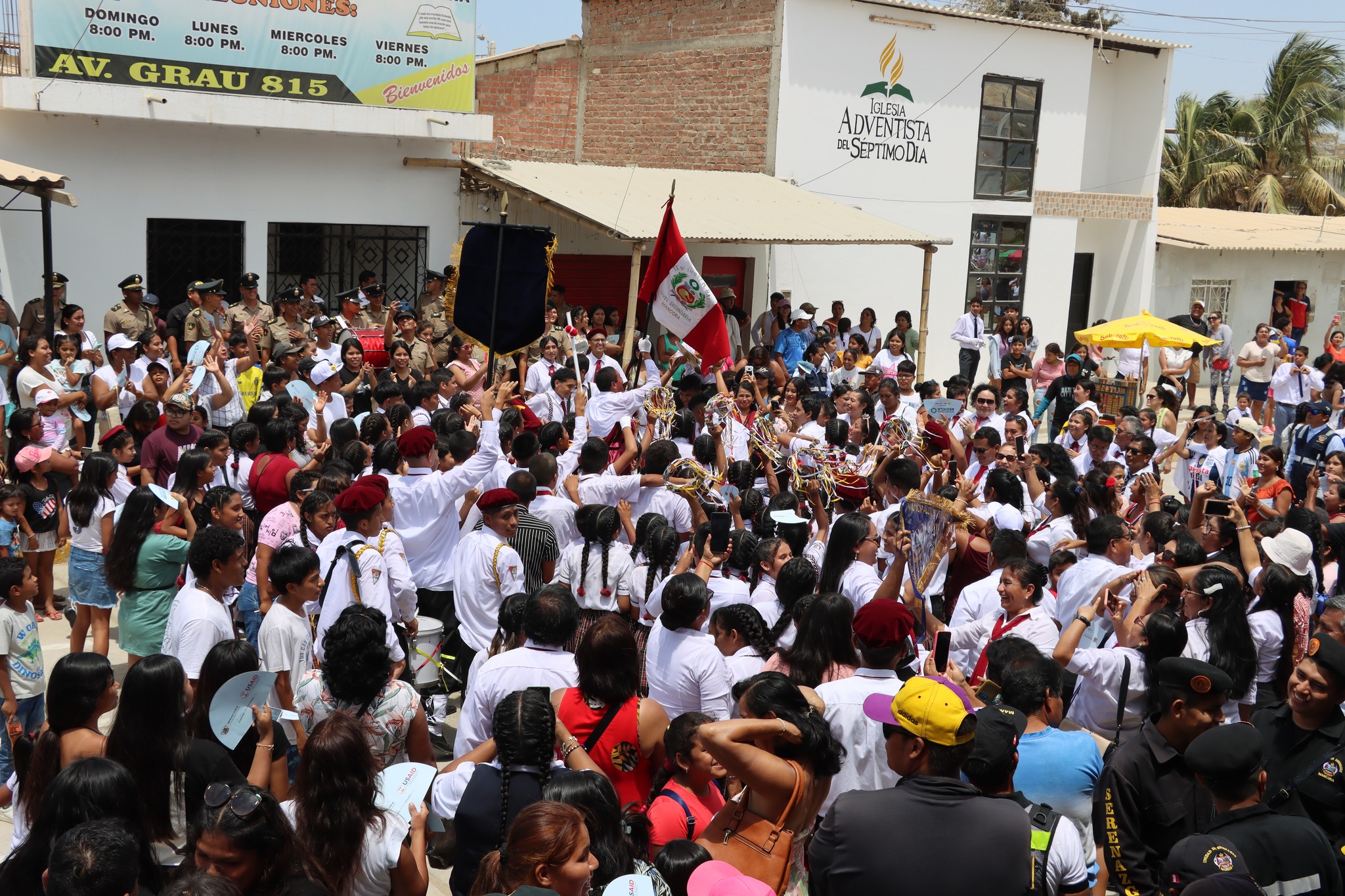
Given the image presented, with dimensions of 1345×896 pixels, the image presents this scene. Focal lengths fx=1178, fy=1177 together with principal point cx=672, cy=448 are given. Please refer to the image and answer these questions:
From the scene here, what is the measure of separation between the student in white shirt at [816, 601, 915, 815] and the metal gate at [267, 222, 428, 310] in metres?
11.2

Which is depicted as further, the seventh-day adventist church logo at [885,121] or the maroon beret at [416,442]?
the seventh-day adventist church logo at [885,121]

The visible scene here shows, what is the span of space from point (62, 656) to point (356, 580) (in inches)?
107

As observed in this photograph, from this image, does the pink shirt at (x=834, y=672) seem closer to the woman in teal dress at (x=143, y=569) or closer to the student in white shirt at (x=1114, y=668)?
the student in white shirt at (x=1114, y=668)

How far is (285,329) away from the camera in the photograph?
10.8m

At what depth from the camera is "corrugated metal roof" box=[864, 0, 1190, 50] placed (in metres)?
18.0

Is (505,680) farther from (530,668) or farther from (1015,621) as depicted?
(1015,621)

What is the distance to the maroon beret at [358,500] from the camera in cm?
536

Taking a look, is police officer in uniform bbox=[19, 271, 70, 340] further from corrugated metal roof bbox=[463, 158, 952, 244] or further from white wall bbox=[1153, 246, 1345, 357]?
white wall bbox=[1153, 246, 1345, 357]

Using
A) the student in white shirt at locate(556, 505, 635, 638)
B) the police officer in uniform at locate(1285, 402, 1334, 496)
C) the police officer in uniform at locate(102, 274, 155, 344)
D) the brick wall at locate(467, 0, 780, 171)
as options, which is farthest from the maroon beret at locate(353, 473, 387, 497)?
the brick wall at locate(467, 0, 780, 171)

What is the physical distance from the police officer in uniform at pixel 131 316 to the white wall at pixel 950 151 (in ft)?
30.9

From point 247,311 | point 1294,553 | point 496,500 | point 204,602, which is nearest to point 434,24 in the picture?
point 247,311

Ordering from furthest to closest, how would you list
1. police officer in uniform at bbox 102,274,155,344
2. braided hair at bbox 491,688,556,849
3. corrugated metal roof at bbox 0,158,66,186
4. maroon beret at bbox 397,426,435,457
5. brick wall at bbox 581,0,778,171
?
brick wall at bbox 581,0,778,171 → police officer in uniform at bbox 102,274,155,344 → corrugated metal roof at bbox 0,158,66,186 → maroon beret at bbox 397,426,435,457 → braided hair at bbox 491,688,556,849

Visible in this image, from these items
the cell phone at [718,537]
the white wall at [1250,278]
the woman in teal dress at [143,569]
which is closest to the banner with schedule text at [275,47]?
the woman in teal dress at [143,569]

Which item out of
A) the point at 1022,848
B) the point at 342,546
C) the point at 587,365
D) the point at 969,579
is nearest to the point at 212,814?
the point at 1022,848
